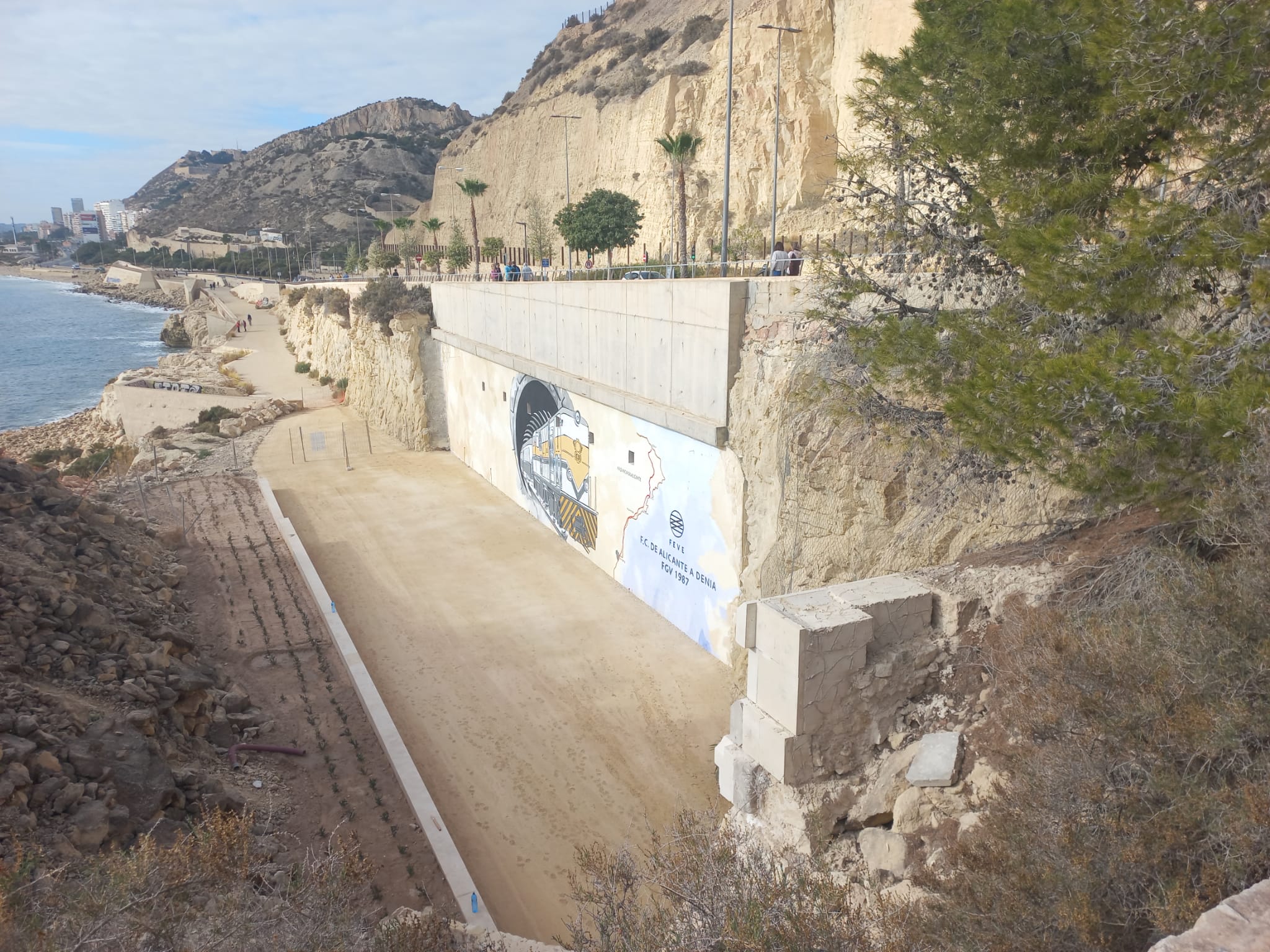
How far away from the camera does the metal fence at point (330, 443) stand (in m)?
28.8

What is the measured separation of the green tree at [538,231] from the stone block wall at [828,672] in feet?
106

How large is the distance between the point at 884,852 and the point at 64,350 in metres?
92.1

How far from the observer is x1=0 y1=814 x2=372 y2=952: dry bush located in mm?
4895

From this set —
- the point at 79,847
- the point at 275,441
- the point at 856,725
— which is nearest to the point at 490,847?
the point at 79,847

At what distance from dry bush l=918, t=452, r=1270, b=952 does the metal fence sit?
2563 centimetres

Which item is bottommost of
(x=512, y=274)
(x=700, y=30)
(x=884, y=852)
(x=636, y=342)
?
(x=884, y=852)

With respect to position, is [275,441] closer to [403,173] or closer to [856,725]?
[856,725]

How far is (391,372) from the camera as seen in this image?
31.9m

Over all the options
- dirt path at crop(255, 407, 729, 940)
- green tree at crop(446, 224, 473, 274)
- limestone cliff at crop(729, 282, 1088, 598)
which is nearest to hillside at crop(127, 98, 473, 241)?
green tree at crop(446, 224, 473, 274)

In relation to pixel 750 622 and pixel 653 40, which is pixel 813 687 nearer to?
pixel 750 622

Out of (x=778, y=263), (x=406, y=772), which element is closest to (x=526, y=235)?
A: (x=778, y=263)

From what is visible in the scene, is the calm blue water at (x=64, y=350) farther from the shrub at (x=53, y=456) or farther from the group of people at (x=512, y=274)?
the group of people at (x=512, y=274)

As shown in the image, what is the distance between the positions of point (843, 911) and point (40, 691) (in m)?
9.54

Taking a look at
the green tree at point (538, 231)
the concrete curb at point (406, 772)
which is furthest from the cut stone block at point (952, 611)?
the green tree at point (538, 231)
